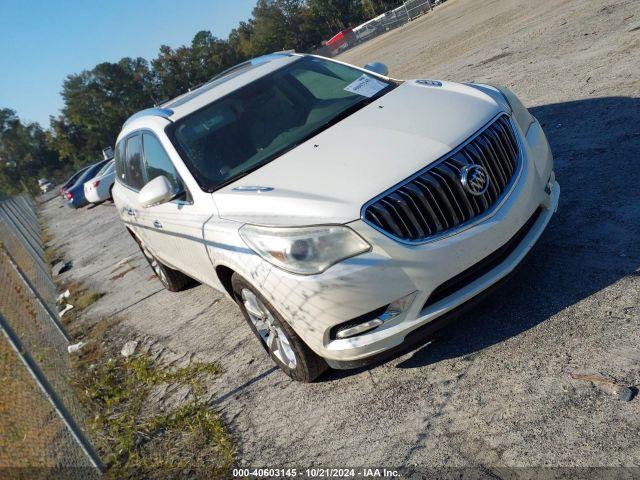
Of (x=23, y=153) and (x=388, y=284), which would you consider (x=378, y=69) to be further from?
(x=23, y=153)

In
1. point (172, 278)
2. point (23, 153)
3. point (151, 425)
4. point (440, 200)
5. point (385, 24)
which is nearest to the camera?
point (440, 200)

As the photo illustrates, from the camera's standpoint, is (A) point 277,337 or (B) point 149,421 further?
(B) point 149,421

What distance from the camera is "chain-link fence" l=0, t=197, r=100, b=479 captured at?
436cm

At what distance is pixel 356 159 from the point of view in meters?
3.82

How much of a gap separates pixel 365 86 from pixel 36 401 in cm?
400

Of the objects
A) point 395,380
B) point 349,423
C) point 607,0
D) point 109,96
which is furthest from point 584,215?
point 109,96

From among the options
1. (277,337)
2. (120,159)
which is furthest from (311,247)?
(120,159)

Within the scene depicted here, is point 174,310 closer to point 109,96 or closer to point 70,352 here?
point 70,352

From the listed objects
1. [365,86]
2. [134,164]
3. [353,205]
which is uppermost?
[134,164]

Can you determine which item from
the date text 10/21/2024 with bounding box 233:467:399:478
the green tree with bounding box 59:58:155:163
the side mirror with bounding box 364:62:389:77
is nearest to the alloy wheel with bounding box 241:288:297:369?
the date text 10/21/2024 with bounding box 233:467:399:478

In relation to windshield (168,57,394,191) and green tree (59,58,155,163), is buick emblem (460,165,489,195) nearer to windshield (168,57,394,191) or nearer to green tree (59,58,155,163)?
windshield (168,57,394,191)

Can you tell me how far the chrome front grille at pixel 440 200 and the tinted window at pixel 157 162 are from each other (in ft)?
6.13

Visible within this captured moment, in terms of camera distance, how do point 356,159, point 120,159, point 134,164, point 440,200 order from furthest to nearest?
point 120,159 → point 134,164 → point 356,159 → point 440,200

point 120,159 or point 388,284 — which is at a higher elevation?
point 120,159
